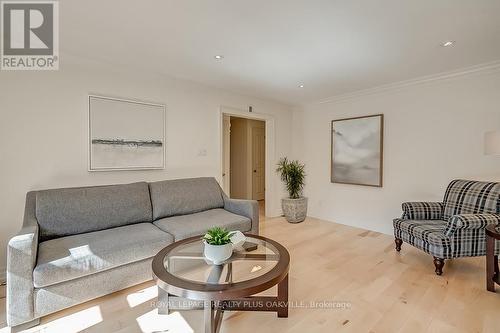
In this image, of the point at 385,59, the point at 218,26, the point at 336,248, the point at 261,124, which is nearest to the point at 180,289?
the point at 218,26

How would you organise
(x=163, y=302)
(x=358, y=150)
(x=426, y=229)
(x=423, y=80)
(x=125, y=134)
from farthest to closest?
(x=358, y=150)
(x=423, y=80)
(x=125, y=134)
(x=426, y=229)
(x=163, y=302)

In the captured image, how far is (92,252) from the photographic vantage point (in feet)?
6.38

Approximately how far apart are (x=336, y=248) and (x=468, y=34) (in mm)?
2593

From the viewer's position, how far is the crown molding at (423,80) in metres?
2.89

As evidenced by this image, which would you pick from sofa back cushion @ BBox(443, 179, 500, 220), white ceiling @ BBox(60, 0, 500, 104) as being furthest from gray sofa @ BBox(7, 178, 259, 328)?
sofa back cushion @ BBox(443, 179, 500, 220)

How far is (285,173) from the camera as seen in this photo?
15.6ft

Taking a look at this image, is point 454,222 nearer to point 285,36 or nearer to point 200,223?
point 285,36

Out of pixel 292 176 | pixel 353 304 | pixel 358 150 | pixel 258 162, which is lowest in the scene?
pixel 353 304

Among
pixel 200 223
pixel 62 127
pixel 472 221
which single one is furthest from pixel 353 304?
pixel 62 127

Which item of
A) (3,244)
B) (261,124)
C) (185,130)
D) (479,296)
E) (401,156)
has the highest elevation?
(261,124)

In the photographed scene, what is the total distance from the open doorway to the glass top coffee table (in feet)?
13.6

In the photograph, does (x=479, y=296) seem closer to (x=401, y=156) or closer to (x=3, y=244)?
(x=401, y=156)

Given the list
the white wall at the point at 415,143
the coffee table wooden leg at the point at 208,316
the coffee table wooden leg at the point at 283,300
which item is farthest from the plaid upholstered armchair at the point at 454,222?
the coffee table wooden leg at the point at 208,316

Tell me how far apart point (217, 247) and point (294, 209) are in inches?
120
